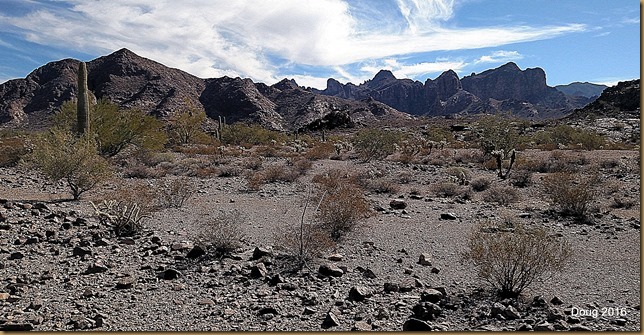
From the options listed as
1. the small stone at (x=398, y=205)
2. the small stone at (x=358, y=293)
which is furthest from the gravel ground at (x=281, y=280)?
the small stone at (x=398, y=205)

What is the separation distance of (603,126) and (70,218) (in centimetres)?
5069

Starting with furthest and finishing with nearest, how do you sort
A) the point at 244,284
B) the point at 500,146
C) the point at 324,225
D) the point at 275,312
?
the point at 500,146 → the point at 324,225 → the point at 244,284 → the point at 275,312

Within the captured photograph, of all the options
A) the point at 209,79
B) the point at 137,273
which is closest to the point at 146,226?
the point at 137,273

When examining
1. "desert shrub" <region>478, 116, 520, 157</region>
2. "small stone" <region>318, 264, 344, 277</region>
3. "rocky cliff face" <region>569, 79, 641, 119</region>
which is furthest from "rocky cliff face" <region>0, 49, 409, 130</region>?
"small stone" <region>318, 264, 344, 277</region>

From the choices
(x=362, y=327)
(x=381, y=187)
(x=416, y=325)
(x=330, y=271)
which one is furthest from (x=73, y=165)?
(x=416, y=325)

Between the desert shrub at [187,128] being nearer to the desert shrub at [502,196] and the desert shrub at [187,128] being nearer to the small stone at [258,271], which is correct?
the desert shrub at [502,196]

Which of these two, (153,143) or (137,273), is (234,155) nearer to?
(153,143)

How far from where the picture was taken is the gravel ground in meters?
5.35

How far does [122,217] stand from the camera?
30.2 feet

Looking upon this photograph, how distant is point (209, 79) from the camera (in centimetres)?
10412

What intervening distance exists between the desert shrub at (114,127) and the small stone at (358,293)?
1965 cm

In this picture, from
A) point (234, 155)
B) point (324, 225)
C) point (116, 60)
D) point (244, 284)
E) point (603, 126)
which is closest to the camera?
point (244, 284)

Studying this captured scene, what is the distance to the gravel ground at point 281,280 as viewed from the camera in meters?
5.35

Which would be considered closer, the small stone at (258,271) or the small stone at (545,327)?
the small stone at (545,327)
